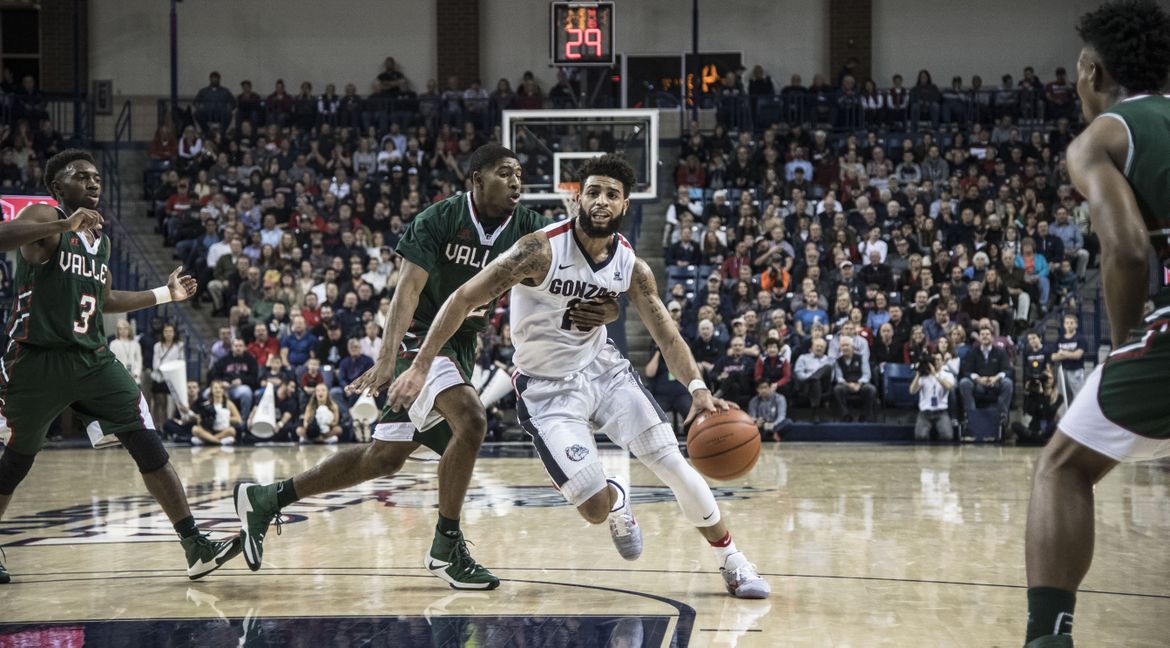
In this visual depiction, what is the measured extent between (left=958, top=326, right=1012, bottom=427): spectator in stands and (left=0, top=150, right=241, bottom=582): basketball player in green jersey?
34.6ft

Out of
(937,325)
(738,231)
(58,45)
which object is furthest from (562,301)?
(58,45)

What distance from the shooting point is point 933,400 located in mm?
14195

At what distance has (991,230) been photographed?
54.6 ft

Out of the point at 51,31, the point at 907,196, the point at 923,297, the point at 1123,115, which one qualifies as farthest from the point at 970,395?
the point at 51,31

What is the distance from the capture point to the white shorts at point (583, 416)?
513cm

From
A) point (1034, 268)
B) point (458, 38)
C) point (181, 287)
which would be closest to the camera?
point (181, 287)

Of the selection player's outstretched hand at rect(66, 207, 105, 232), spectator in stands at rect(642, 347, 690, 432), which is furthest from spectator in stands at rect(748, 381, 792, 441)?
player's outstretched hand at rect(66, 207, 105, 232)

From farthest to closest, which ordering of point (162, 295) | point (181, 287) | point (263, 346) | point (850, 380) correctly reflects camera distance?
point (263, 346), point (850, 380), point (162, 295), point (181, 287)

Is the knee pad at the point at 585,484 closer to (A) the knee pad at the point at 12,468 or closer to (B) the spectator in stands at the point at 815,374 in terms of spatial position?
(A) the knee pad at the point at 12,468

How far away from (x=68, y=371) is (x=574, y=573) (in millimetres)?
2461

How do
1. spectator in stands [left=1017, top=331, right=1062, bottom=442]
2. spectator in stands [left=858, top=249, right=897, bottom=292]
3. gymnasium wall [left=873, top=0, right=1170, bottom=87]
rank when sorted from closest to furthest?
spectator in stands [left=1017, top=331, right=1062, bottom=442] < spectator in stands [left=858, top=249, right=897, bottom=292] < gymnasium wall [left=873, top=0, right=1170, bottom=87]

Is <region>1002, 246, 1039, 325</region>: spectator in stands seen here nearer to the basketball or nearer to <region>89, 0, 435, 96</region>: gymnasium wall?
the basketball

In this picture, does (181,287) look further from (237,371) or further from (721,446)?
(237,371)

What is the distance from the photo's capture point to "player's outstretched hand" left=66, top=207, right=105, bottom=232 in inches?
204
